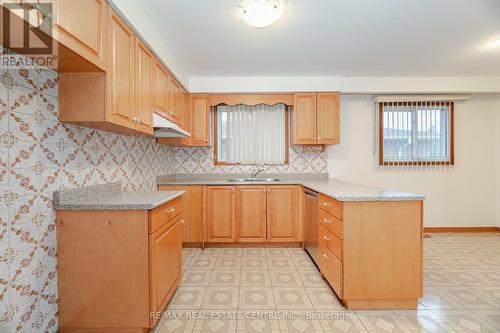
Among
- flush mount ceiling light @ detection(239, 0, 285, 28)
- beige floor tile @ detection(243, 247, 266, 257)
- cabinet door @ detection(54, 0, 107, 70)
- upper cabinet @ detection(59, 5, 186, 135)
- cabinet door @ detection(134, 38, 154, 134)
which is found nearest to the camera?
cabinet door @ detection(54, 0, 107, 70)

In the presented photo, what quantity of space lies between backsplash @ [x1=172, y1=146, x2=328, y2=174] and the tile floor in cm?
134

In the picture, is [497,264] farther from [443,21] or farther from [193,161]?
[193,161]

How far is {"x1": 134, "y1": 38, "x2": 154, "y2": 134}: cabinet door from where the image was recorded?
78.3 inches

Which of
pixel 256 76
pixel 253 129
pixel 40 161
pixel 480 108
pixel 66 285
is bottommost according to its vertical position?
pixel 66 285

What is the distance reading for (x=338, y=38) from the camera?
250 cm

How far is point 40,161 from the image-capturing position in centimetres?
149

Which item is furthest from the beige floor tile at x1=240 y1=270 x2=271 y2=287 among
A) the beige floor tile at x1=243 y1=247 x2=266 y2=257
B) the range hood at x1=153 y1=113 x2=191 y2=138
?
the range hood at x1=153 y1=113 x2=191 y2=138

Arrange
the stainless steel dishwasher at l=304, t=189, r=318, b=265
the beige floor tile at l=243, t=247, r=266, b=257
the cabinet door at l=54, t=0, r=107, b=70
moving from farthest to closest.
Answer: the beige floor tile at l=243, t=247, r=266, b=257 < the stainless steel dishwasher at l=304, t=189, r=318, b=265 < the cabinet door at l=54, t=0, r=107, b=70

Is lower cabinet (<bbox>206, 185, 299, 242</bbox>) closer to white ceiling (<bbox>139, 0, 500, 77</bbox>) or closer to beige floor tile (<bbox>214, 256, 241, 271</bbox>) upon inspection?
beige floor tile (<bbox>214, 256, 241, 271</bbox>)

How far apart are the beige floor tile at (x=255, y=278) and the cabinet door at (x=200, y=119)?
6.22 feet

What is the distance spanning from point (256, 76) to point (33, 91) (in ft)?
8.74

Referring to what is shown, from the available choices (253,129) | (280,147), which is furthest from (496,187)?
(253,129)

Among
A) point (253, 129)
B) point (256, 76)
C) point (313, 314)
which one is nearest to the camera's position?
point (313, 314)

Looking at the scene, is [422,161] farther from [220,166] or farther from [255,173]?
[220,166]
